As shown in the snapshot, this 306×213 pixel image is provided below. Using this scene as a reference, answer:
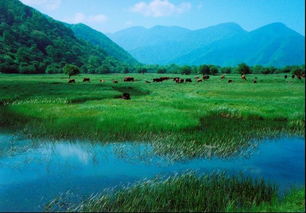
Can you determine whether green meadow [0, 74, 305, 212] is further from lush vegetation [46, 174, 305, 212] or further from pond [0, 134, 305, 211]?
pond [0, 134, 305, 211]

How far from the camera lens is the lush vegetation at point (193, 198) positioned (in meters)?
11.7

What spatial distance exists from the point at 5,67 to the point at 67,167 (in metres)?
121

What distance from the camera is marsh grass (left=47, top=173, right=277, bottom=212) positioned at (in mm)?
11844

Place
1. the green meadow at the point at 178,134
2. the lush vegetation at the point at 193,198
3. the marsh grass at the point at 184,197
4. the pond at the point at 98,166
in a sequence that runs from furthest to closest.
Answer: the pond at the point at 98,166, the green meadow at the point at 178,134, the marsh grass at the point at 184,197, the lush vegetation at the point at 193,198

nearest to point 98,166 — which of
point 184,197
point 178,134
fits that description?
point 184,197

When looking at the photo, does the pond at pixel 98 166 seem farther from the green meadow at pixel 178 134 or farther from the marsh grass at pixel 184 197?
the marsh grass at pixel 184 197

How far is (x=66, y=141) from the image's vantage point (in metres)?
23.0

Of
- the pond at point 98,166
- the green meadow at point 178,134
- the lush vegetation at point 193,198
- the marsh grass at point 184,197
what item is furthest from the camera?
the pond at point 98,166

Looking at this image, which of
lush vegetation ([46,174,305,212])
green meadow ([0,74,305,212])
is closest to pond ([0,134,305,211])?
green meadow ([0,74,305,212])

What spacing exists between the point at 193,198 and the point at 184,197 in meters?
0.34

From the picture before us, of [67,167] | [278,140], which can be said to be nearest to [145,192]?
[67,167]

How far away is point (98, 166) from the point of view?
1750cm

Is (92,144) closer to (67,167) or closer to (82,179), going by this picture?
(67,167)

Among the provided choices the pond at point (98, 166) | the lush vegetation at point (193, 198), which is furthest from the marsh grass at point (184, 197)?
the pond at point (98, 166)
